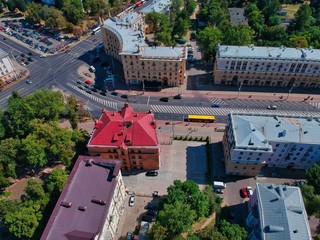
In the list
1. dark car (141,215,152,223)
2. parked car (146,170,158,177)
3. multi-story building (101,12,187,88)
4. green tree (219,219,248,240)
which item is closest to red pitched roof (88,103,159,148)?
parked car (146,170,158,177)

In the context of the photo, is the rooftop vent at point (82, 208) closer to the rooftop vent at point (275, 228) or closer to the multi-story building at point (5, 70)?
the rooftop vent at point (275, 228)

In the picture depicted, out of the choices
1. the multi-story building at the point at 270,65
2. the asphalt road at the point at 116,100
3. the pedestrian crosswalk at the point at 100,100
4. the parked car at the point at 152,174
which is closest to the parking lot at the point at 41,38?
the asphalt road at the point at 116,100

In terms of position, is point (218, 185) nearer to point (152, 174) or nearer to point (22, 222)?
point (152, 174)

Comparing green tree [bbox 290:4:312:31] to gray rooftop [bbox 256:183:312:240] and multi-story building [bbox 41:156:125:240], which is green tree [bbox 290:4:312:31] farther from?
multi-story building [bbox 41:156:125:240]

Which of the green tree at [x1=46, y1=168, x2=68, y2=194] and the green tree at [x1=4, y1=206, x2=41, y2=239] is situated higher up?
the green tree at [x1=46, y1=168, x2=68, y2=194]

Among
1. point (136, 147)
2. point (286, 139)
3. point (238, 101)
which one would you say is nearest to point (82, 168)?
point (136, 147)

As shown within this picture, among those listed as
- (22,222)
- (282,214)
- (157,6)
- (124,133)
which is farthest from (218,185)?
(157,6)
